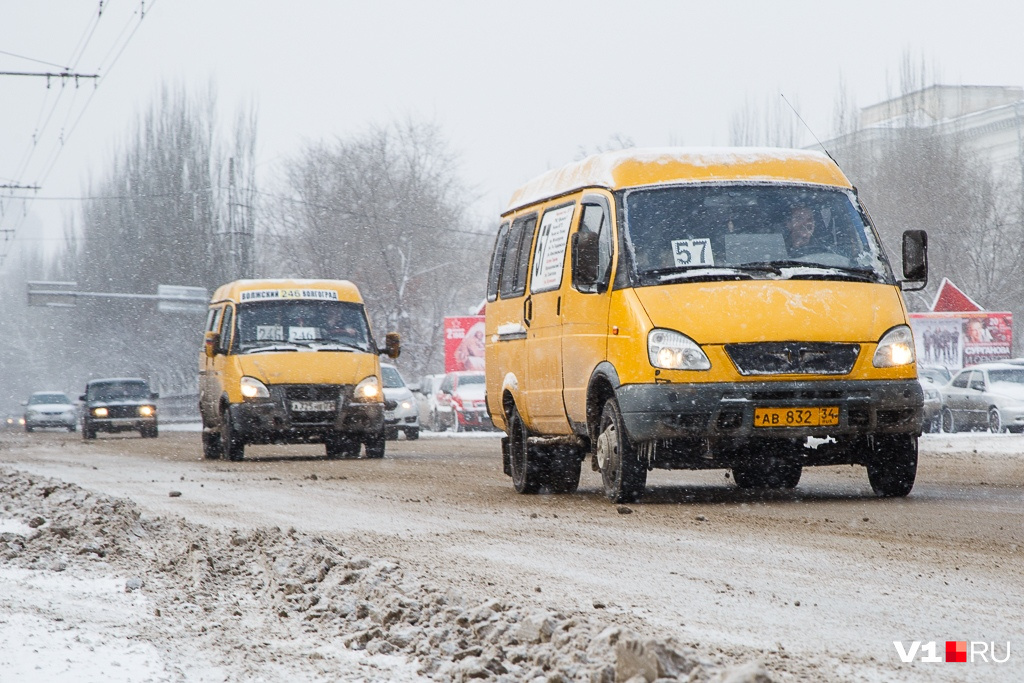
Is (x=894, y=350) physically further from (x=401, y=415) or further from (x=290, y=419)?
(x=401, y=415)

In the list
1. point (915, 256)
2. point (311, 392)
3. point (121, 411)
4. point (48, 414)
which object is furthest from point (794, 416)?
point (48, 414)

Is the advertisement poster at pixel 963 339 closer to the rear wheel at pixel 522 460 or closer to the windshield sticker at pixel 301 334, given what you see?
the windshield sticker at pixel 301 334

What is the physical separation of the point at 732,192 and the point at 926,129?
47.2 m

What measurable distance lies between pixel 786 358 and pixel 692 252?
102cm

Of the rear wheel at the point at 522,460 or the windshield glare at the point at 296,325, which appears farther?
the windshield glare at the point at 296,325

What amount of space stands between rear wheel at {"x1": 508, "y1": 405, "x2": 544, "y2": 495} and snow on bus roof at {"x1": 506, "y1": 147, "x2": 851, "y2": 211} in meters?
2.19

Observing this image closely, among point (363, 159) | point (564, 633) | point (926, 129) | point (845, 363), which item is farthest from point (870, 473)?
point (363, 159)

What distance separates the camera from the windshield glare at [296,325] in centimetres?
2095

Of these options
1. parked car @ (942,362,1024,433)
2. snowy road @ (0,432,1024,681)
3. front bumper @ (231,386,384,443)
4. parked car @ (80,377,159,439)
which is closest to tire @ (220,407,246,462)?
front bumper @ (231,386,384,443)

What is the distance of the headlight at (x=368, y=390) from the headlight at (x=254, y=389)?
1240 mm

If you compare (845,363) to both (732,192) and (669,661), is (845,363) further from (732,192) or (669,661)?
(669,661)

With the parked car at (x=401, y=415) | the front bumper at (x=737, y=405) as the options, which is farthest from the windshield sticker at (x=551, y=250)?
the parked car at (x=401, y=415)

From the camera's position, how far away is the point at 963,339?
40938mm

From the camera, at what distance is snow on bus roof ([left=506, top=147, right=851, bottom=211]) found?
1095 cm
